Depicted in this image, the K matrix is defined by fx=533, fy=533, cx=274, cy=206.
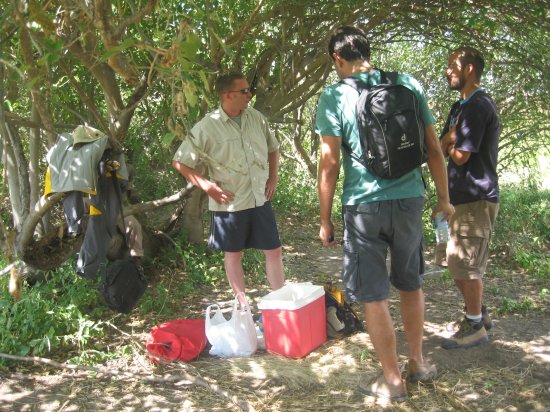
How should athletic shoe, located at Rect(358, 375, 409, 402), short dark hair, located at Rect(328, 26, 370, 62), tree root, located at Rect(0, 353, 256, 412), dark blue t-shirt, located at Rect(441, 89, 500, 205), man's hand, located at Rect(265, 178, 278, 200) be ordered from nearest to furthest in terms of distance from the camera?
short dark hair, located at Rect(328, 26, 370, 62) → athletic shoe, located at Rect(358, 375, 409, 402) → tree root, located at Rect(0, 353, 256, 412) → dark blue t-shirt, located at Rect(441, 89, 500, 205) → man's hand, located at Rect(265, 178, 278, 200)

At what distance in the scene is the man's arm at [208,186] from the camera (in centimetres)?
372

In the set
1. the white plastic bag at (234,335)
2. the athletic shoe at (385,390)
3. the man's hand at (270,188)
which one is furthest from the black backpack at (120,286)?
the athletic shoe at (385,390)

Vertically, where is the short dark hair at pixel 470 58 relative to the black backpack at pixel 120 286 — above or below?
above

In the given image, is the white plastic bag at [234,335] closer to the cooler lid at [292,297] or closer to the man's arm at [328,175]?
the cooler lid at [292,297]

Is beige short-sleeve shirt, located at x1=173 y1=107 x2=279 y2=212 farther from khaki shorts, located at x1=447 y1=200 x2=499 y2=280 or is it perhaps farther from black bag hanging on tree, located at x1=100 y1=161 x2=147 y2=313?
khaki shorts, located at x1=447 y1=200 x2=499 y2=280

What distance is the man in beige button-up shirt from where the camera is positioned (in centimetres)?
378

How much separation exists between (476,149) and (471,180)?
0.21 m

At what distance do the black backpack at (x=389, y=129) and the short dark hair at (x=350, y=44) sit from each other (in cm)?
20

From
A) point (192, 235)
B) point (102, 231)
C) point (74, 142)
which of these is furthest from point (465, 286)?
point (192, 235)

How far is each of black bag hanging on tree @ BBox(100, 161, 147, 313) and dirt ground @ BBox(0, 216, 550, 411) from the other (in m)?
0.23

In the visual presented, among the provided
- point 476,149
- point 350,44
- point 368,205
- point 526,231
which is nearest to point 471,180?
point 476,149

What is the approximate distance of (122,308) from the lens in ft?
12.1

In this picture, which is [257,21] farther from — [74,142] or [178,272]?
[178,272]

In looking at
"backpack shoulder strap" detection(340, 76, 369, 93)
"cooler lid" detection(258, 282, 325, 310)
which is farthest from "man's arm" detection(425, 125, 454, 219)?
"cooler lid" detection(258, 282, 325, 310)
